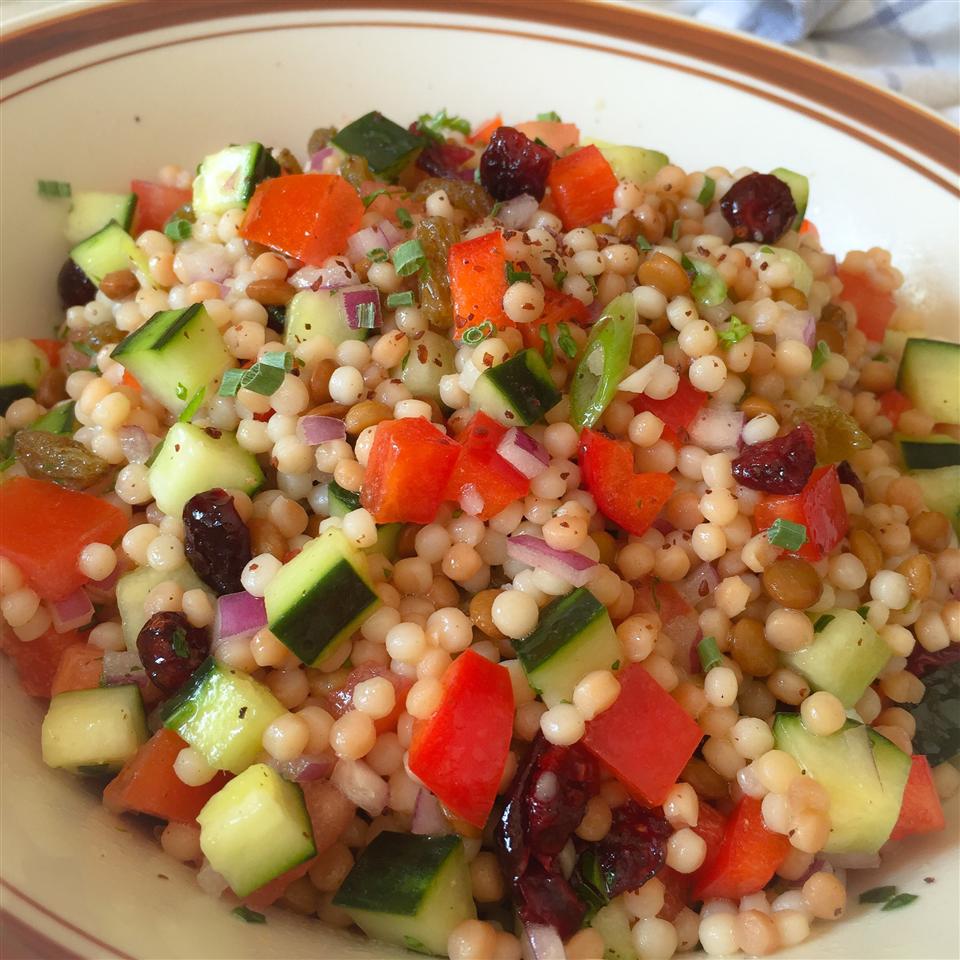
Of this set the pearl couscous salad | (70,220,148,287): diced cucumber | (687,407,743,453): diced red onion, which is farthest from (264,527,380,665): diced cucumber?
(70,220,148,287): diced cucumber

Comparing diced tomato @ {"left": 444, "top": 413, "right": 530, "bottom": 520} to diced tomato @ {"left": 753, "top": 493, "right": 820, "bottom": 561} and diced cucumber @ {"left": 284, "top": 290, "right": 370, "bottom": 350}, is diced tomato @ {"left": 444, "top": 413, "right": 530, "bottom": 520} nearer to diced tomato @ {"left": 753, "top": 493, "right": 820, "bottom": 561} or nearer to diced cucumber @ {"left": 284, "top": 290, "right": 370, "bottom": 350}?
diced cucumber @ {"left": 284, "top": 290, "right": 370, "bottom": 350}

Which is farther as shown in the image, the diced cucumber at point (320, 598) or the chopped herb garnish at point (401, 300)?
the chopped herb garnish at point (401, 300)

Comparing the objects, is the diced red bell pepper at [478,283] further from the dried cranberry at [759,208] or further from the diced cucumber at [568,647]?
the dried cranberry at [759,208]

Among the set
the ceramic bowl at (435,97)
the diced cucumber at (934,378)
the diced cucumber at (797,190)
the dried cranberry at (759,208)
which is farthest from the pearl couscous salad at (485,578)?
the ceramic bowl at (435,97)

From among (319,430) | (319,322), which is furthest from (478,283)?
(319,430)

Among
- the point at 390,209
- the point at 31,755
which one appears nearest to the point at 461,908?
the point at 31,755
